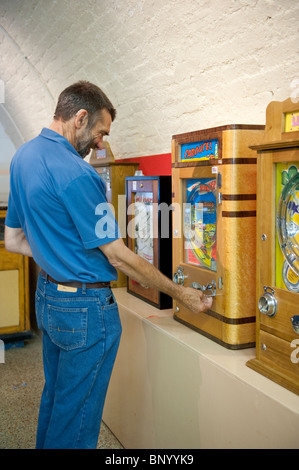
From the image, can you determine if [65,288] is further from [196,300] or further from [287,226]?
[287,226]

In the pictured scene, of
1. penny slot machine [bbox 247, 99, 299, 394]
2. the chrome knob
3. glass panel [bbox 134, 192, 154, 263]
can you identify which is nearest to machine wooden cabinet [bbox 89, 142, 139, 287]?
glass panel [bbox 134, 192, 154, 263]

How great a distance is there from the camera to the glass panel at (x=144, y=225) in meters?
2.55

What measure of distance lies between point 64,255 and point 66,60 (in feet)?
8.35

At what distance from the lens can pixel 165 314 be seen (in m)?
2.43

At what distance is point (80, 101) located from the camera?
6.67ft

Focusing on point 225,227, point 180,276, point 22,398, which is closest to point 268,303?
point 225,227

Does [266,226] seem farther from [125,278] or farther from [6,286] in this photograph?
[6,286]

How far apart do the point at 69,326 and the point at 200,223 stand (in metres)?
0.68

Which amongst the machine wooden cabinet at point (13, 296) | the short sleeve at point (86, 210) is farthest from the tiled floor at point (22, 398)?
the short sleeve at point (86, 210)

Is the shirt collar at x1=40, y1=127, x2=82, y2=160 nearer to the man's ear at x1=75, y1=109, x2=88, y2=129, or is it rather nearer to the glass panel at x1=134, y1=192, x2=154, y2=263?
the man's ear at x1=75, y1=109, x2=88, y2=129

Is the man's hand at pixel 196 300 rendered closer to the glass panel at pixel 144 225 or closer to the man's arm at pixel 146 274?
the man's arm at pixel 146 274

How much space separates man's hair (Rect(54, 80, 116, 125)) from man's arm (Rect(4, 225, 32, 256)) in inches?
22.4
